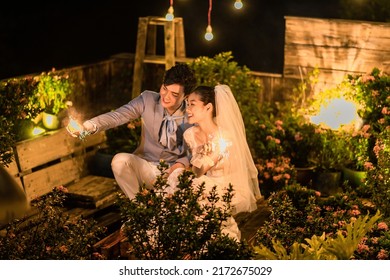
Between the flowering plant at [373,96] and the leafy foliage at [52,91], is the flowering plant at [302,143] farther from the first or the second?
the leafy foliage at [52,91]

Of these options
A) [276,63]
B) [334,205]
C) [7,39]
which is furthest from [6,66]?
[334,205]

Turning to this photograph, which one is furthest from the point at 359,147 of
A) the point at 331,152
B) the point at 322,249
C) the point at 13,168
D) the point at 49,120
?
the point at 13,168

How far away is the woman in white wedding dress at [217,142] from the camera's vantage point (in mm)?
6684

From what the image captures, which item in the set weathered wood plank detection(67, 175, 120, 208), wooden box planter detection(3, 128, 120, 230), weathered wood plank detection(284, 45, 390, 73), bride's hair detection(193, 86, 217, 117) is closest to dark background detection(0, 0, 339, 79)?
weathered wood plank detection(284, 45, 390, 73)

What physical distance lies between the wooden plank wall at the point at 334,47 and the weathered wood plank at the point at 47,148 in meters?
2.77

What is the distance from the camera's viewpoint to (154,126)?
7012 mm

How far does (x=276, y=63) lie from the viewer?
14.4 meters

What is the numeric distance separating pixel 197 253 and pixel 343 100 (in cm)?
365

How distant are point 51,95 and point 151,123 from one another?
2091mm

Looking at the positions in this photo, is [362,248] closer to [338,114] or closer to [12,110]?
[338,114]

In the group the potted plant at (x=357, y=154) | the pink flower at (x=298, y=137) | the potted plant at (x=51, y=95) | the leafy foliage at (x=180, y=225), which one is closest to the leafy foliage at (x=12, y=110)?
the potted plant at (x=51, y=95)

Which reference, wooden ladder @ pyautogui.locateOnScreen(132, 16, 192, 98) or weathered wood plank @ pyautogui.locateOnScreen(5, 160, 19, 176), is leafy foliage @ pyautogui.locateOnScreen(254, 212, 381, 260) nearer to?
weathered wood plank @ pyautogui.locateOnScreen(5, 160, 19, 176)

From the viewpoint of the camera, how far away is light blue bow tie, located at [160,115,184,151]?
696 centimetres
